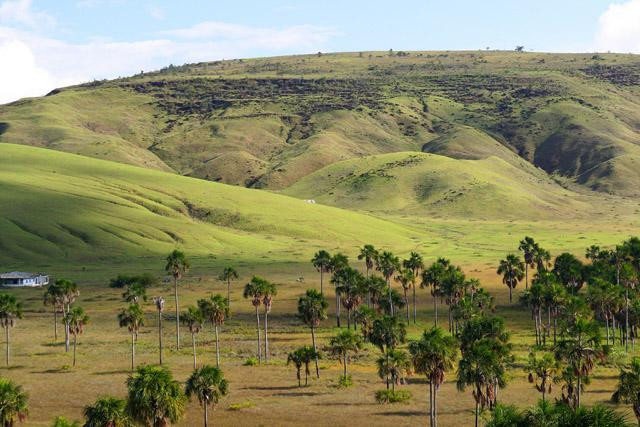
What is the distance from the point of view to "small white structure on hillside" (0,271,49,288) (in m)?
150

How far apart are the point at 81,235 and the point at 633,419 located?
15721 centimetres

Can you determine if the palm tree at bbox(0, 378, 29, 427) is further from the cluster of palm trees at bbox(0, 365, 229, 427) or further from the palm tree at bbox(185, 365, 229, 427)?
the palm tree at bbox(185, 365, 229, 427)

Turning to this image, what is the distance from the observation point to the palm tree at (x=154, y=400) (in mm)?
45594

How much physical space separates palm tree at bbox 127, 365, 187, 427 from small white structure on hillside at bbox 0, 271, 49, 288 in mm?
113792

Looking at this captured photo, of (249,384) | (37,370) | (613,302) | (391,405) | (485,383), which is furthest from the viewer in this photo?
(613,302)

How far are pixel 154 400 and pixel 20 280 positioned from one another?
115659 mm

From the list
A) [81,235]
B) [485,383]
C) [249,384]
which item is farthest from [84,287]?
[485,383]

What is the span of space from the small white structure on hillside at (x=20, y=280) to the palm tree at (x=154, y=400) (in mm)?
113792

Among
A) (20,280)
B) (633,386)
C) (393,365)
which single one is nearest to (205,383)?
(393,365)

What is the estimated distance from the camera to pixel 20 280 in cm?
15075

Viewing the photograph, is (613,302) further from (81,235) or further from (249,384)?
(81,235)

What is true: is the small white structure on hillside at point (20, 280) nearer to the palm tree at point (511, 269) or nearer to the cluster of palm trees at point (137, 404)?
Answer: the palm tree at point (511, 269)

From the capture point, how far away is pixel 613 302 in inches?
3755

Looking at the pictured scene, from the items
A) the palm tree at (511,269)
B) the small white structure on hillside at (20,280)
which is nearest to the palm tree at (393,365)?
the palm tree at (511,269)
